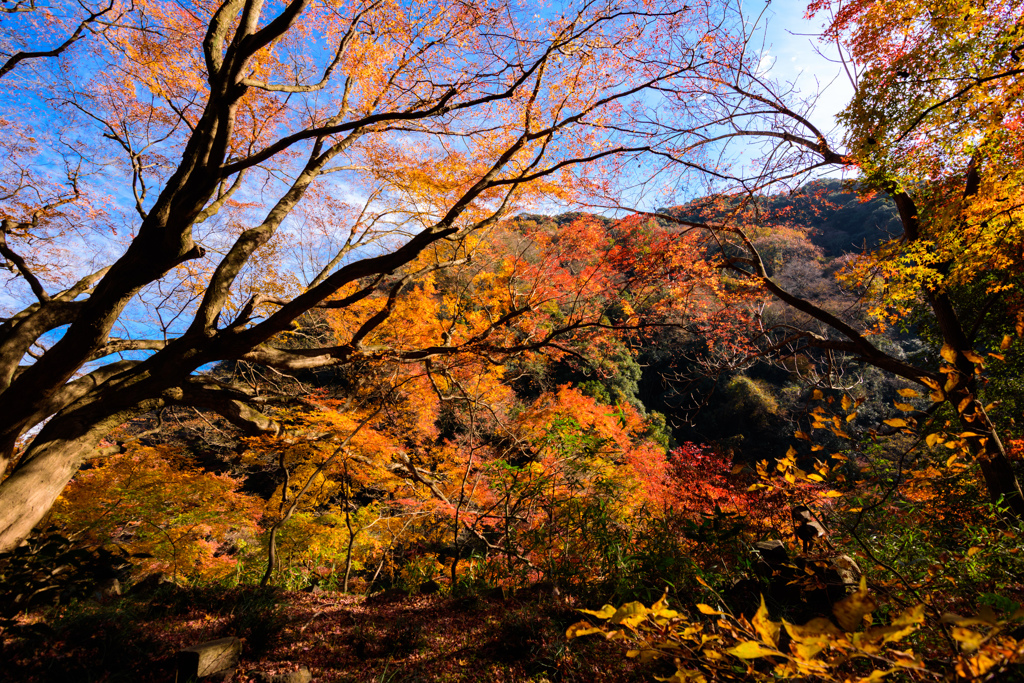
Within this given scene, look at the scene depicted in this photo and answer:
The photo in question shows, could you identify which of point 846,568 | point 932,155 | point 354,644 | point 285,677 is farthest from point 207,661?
point 932,155

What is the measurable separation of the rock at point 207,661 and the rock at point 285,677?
0.18 metres

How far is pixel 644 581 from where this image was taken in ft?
9.91

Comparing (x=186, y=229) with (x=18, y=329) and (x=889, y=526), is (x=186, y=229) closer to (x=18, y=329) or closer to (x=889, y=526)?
(x=18, y=329)

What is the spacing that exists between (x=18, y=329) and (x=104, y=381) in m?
0.89

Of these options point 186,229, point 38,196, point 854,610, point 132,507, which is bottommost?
point 132,507

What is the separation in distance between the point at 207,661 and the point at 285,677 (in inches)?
19.3

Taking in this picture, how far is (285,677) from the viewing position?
99.4 inches

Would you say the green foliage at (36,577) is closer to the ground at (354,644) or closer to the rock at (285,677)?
the ground at (354,644)

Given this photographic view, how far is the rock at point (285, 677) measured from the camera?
2506 mm

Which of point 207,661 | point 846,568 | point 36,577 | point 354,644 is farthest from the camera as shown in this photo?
point 354,644

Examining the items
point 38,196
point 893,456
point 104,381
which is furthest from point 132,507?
point 893,456

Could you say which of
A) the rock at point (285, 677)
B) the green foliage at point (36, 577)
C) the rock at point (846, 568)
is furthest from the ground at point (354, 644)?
the rock at point (846, 568)

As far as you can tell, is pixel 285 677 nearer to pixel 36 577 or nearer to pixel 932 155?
pixel 36 577

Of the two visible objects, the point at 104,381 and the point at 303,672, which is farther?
the point at 104,381
